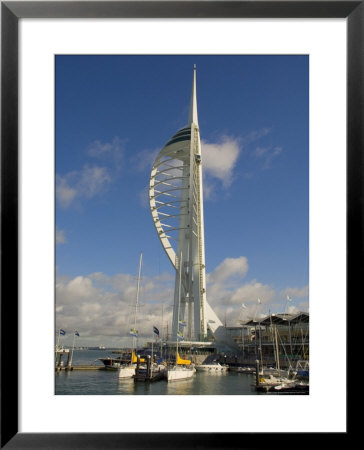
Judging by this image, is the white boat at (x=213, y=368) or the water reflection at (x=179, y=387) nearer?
the water reflection at (x=179, y=387)

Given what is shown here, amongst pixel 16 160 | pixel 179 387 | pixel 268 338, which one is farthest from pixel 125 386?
pixel 16 160

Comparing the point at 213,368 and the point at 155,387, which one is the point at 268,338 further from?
the point at 155,387

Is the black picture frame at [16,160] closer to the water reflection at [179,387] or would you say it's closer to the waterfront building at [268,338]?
the water reflection at [179,387]

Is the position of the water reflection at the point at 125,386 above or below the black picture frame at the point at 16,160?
below

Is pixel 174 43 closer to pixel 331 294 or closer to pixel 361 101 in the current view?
pixel 361 101

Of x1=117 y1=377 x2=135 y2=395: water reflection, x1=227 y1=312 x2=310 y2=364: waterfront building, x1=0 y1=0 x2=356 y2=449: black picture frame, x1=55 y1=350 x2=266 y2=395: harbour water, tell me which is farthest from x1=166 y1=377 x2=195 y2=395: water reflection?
x1=0 y1=0 x2=356 y2=449: black picture frame

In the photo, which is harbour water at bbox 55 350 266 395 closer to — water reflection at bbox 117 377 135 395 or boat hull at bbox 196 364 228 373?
water reflection at bbox 117 377 135 395

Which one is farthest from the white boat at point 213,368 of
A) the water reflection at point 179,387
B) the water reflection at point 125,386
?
the water reflection at point 125,386

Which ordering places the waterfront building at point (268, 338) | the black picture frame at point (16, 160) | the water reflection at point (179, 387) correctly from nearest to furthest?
the black picture frame at point (16, 160) → the water reflection at point (179, 387) → the waterfront building at point (268, 338)

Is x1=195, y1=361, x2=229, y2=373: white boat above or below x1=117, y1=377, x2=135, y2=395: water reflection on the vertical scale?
below
